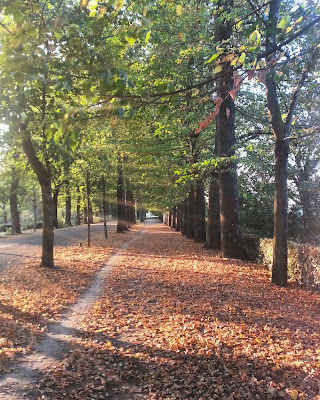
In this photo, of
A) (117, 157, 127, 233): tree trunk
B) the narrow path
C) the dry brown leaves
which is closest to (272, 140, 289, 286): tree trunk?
the narrow path

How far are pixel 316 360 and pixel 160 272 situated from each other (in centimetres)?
686

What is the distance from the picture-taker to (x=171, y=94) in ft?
10.6

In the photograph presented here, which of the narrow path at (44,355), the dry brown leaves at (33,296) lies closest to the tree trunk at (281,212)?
the narrow path at (44,355)

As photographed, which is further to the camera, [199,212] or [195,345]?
[199,212]

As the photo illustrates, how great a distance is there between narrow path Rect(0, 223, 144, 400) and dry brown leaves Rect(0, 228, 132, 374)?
0.17 m

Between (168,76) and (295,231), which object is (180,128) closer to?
(168,76)

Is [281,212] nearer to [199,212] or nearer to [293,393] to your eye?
[293,393]

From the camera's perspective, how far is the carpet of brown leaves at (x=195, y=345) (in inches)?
159

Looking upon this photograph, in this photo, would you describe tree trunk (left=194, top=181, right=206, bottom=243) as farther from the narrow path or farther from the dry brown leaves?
the narrow path

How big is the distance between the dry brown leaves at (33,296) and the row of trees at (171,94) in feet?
3.71

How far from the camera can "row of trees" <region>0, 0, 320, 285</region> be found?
118 inches

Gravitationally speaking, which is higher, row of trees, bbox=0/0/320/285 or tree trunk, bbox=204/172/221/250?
row of trees, bbox=0/0/320/285

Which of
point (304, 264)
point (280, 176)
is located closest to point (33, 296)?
point (280, 176)

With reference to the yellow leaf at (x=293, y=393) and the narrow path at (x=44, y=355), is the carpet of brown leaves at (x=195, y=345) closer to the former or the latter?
the yellow leaf at (x=293, y=393)
